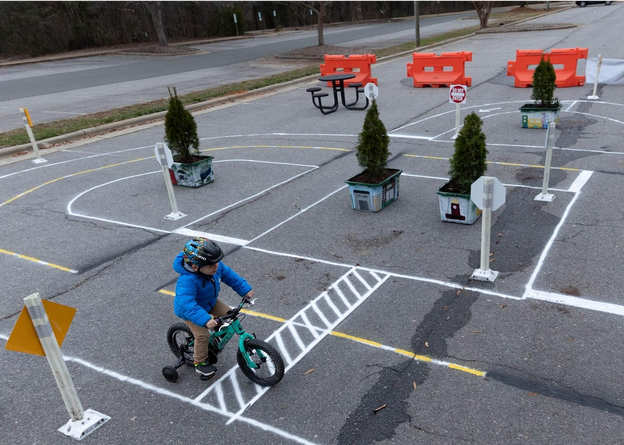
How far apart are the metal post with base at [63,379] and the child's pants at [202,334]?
968 millimetres

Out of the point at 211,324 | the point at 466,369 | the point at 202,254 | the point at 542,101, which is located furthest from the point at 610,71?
the point at 211,324

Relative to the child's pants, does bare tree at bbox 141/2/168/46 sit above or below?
above

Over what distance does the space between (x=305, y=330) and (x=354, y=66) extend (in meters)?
17.1

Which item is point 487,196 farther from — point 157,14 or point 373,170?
point 157,14

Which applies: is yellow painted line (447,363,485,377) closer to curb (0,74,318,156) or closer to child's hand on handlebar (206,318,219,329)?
child's hand on handlebar (206,318,219,329)

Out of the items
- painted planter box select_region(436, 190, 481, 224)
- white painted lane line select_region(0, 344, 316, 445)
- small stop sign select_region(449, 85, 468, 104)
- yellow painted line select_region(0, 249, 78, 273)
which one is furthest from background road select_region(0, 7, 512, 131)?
painted planter box select_region(436, 190, 481, 224)

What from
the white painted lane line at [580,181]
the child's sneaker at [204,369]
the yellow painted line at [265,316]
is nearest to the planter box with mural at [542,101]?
the white painted lane line at [580,181]

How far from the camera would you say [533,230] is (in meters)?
8.01

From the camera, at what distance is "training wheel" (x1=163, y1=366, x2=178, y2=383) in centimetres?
522

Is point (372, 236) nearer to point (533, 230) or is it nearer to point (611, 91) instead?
point (533, 230)

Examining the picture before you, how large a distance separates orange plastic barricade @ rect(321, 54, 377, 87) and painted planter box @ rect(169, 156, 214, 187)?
1094 centimetres

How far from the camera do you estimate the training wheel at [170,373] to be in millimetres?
5219

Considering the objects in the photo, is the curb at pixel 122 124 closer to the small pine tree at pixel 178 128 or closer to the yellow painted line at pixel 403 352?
the small pine tree at pixel 178 128

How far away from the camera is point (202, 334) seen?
5055 mm
